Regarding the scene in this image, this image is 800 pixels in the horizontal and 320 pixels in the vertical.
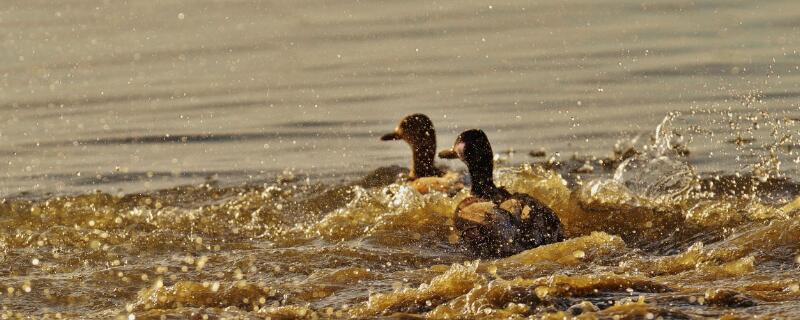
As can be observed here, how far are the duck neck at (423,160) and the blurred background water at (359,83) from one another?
19.6 inches

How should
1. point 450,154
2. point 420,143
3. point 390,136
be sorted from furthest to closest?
point 390,136 → point 420,143 → point 450,154

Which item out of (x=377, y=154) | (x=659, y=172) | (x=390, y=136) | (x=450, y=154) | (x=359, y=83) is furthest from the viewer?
(x=359, y=83)

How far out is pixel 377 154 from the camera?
42.4ft

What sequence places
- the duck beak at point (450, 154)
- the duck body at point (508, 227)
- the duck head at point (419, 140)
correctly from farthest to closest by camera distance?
the duck head at point (419, 140), the duck beak at point (450, 154), the duck body at point (508, 227)

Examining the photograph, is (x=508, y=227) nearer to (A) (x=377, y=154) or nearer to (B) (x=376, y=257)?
(B) (x=376, y=257)

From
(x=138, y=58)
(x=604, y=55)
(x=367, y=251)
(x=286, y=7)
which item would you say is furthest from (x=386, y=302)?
(x=286, y=7)

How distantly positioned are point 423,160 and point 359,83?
2977 millimetres

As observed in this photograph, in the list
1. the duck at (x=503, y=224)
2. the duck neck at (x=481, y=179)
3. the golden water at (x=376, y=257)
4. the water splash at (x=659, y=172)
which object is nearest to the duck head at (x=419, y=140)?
the golden water at (x=376, y=257)

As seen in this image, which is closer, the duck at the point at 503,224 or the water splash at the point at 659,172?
the duck at the point at 503,224

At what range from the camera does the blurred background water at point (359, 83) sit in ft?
41.4

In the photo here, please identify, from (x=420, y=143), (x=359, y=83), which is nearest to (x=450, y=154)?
(x=420, y=143)

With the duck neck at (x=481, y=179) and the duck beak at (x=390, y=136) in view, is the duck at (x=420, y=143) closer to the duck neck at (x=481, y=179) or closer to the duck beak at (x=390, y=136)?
the duck beak at (x=390, y=136)

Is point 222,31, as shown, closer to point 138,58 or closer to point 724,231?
point 138,58

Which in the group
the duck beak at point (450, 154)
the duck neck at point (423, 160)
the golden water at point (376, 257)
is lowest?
the golden water at point (376, 257)
